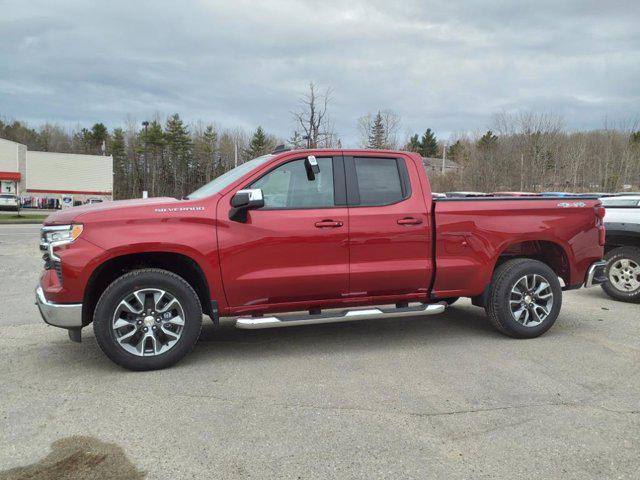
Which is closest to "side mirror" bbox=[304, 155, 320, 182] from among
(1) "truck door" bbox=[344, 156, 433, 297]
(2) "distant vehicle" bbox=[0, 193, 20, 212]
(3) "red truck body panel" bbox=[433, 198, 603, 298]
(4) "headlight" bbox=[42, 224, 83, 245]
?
(1) "truck door" bbox=[344, 156, 433, 297]

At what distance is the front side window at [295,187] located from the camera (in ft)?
16.0

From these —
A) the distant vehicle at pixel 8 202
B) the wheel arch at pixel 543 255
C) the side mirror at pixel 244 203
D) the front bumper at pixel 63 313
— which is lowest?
the front bumper at pixel 63 313

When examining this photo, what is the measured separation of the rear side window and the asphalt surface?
1495mm

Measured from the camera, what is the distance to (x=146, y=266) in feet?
15.9

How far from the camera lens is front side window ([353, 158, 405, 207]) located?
511cm

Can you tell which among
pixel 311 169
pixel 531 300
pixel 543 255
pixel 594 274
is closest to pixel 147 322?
pixel 311 169

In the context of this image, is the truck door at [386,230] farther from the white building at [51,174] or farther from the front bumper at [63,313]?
the white building at [51,174]

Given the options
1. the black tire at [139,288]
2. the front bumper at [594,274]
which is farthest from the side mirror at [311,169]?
the front bumper at [594,274]

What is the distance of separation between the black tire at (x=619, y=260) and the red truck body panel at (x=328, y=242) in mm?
2263

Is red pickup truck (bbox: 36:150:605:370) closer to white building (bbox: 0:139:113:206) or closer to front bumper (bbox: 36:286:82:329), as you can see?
front bumper (bbox: 36:286:82:329)

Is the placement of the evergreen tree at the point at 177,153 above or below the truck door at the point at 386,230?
above

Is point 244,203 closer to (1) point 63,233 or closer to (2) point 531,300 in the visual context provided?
(1) point 63,233

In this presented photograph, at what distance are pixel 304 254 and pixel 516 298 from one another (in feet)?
7.78

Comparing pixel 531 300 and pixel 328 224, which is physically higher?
pixel 328 224
